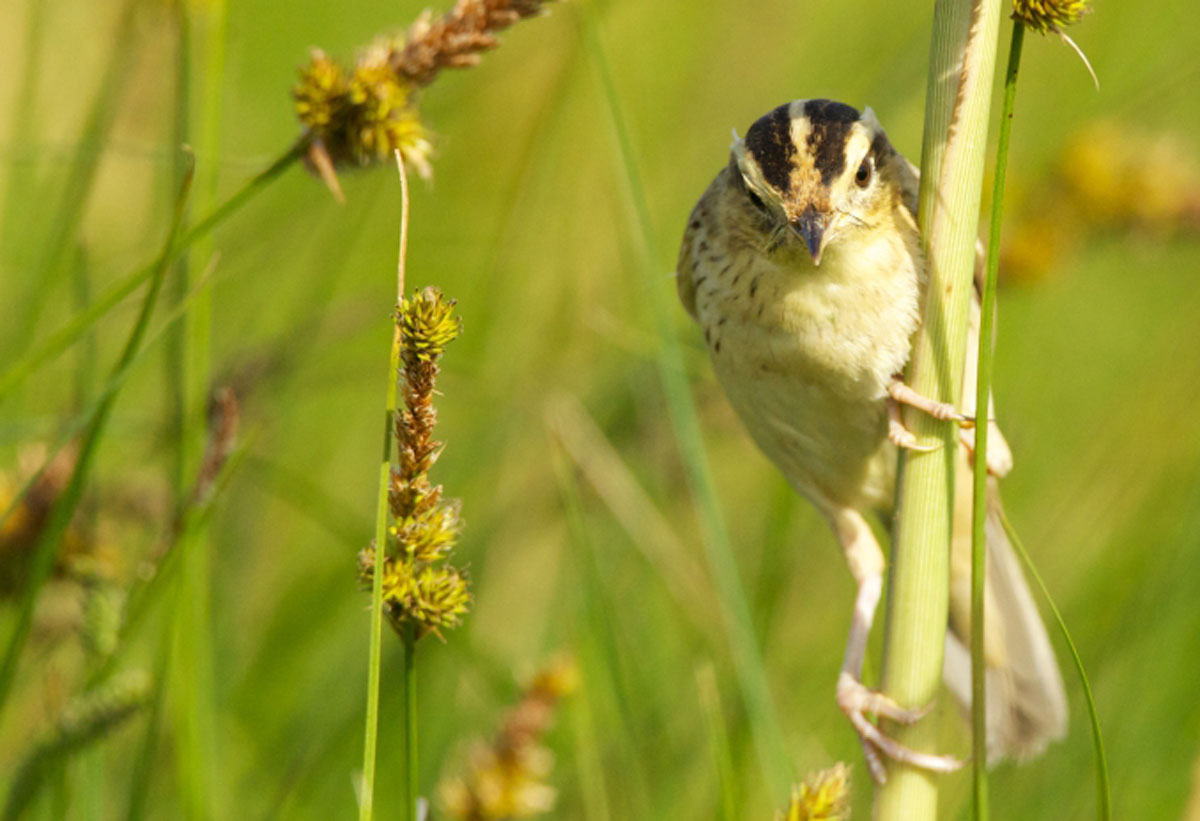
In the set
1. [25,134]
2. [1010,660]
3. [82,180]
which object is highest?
[25,134]

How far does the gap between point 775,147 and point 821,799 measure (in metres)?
1.22

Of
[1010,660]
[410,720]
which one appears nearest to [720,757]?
[410,720]

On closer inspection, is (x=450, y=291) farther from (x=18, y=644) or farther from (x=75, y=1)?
(x=18, y=644)

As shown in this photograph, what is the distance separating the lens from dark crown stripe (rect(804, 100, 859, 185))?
7.11 ft

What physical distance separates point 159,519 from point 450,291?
109 inches

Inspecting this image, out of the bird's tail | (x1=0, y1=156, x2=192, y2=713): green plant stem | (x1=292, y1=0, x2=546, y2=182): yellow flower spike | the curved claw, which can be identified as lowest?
the bird's tail

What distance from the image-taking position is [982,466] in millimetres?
1423

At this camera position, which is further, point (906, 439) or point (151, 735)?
point (151, 735)

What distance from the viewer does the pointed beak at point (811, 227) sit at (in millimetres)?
2113

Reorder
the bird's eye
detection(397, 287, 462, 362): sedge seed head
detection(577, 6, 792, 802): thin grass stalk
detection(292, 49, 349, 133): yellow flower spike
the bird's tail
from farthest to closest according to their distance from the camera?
the bird's tail < the bird's eye < detection(577, 6, 792, 802): thin grass stalk < detection(292, 49, 349, 133): yellow flower spike < detection(397, 287, 462, 362): sedge seed head

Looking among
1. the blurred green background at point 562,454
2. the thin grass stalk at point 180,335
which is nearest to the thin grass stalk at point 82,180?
the blurred green background at point 562,454

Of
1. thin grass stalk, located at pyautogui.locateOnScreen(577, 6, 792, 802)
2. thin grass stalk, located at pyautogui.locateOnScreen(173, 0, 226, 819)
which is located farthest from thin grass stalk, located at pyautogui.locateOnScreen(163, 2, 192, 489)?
thin grass stalk, located at pyautogui.locateOnScreen(577, 6, 792, 802)

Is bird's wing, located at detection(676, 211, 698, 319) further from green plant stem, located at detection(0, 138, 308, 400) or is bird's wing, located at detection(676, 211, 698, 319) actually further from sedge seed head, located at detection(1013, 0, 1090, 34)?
sedge seed head, located at detection(1013, 0, 1090, 34)

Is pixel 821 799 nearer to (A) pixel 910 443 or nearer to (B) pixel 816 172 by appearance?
(A) pixel 910 443
